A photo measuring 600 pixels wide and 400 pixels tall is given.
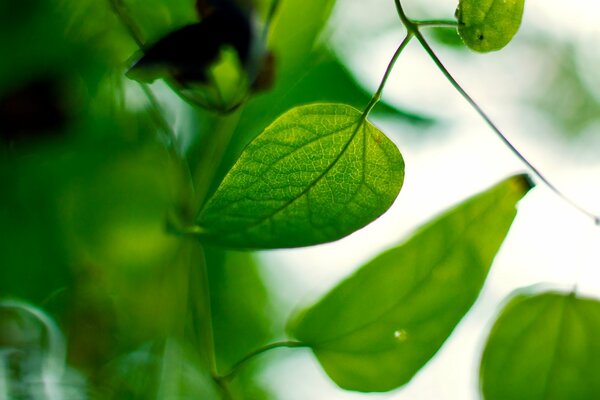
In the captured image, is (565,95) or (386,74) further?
(565,95)

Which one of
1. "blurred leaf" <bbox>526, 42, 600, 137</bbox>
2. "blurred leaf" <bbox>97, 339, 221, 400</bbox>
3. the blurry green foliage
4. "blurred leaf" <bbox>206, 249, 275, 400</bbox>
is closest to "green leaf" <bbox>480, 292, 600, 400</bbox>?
the blurry green foliage

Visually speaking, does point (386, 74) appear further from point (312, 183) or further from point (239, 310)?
point (239, 310)

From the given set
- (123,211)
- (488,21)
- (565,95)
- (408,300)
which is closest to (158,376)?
(123,211)

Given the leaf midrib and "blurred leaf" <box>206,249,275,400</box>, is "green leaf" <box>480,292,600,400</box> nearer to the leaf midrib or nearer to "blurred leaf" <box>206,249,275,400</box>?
the leaf midrib

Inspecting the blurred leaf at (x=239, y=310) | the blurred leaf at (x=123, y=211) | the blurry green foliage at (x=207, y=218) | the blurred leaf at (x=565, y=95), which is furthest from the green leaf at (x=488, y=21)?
the blurred leaf at (x=565, y=95)

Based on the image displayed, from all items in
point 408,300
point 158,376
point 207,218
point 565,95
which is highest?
point 207,218

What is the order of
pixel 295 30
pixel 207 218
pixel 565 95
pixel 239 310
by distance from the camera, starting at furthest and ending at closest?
pixel 565 95 → pixel 239 310 → pixel 295 30 → pixel 207 218

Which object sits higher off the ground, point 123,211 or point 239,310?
point 123,211
